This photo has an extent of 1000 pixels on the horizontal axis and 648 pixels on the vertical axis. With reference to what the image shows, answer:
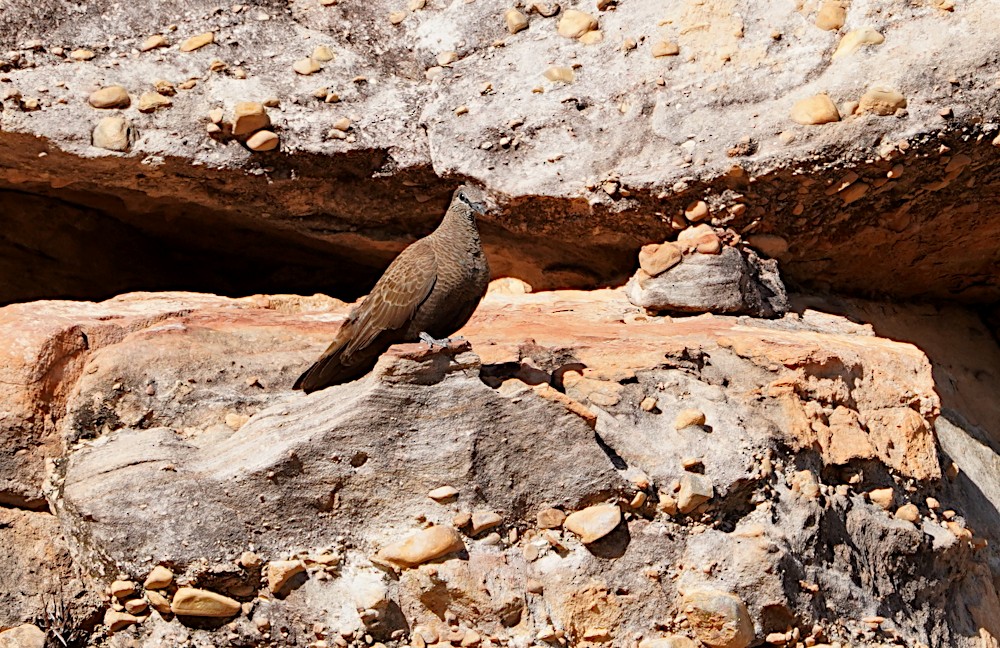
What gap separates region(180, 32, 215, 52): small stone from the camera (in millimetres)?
6090

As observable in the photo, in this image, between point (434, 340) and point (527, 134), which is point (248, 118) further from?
point (434, 340)

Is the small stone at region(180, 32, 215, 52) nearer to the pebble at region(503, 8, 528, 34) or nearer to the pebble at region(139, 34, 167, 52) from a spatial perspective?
the pebble at region(139, 34, 167, 52)

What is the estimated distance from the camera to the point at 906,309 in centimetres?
659

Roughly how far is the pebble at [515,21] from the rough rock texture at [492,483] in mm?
1943

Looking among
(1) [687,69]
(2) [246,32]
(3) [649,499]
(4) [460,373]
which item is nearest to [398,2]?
(2) [246,32]

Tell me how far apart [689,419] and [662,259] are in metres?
1.28

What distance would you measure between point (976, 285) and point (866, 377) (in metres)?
1.95

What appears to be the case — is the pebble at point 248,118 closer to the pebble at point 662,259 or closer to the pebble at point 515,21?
the pebble at point 515,21

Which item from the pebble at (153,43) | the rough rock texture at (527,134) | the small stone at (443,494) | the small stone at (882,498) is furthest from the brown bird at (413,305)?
the pebble at (153,43)

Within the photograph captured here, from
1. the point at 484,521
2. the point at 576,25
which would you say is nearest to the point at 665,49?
the point at 576,25

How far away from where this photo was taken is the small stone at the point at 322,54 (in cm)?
616

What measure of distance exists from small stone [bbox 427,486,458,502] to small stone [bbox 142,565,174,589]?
0.97 metres

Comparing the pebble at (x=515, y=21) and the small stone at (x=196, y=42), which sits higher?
the pebble at (x=515, y=21)

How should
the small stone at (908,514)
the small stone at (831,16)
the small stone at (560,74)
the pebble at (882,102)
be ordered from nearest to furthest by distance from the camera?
the small stone at (908,514)
the pebble at (882,102)
the small stone at (831,16)
the small stone at (560,74)
